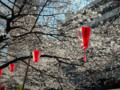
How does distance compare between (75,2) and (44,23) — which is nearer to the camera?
(75,2)

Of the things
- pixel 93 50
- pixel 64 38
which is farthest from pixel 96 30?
pixel 64 38

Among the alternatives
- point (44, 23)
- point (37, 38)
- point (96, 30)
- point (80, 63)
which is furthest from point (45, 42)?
point (96, 30)

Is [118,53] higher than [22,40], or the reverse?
[22,40]

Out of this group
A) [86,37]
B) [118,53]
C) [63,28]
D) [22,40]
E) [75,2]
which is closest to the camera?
[86,37]

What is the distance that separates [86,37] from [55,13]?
246 cm

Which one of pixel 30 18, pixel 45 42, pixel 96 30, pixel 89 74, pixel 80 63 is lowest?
pixel 89 74

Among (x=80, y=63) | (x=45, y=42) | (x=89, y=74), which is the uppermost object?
(x=45, y=42)

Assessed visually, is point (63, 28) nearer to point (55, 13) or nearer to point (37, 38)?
point (55, 13)

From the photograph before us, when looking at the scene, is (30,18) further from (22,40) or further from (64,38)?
(64,38)

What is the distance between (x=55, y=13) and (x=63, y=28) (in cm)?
86

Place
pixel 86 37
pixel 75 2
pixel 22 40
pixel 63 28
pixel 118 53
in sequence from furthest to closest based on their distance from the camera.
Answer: pixel 118 53, pixel 22 40, pixel 63 28, pixel 75 2, pixel 86 37

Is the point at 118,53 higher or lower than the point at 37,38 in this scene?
lower

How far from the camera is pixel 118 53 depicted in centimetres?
822

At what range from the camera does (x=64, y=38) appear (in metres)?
7.15
